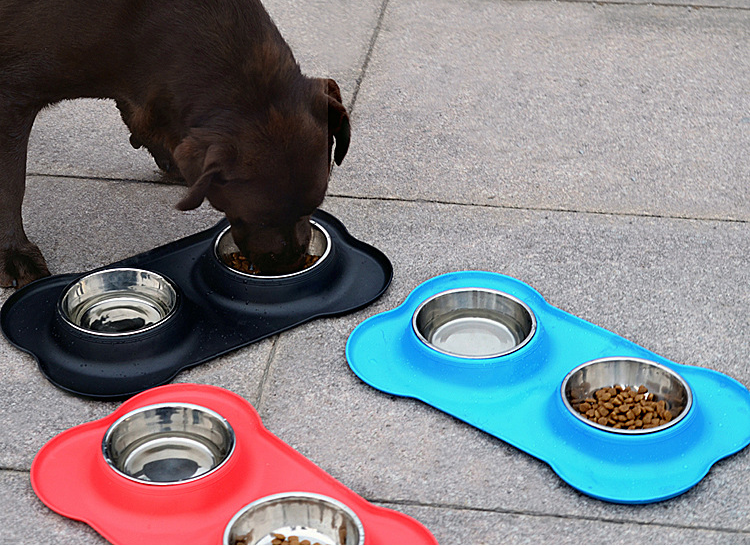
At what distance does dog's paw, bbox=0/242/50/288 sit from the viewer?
13.1 feet

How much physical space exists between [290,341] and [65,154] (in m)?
2.12

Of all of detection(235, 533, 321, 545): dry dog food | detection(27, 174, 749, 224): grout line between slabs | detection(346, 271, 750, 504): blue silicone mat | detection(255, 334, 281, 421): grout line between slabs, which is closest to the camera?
detection(235, 533, 321, 545): dry dog food

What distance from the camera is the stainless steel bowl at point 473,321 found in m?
3.75

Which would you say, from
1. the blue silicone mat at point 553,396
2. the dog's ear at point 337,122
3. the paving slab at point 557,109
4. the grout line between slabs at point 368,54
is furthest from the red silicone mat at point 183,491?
the grout line between slabs at point 368,54

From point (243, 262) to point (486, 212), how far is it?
50.8 inches

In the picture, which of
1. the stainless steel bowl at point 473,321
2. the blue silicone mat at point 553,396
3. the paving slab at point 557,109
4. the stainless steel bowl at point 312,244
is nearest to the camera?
the blue silicone mat at point 553,396

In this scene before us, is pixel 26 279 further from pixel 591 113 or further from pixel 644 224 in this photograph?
pixel 591 113

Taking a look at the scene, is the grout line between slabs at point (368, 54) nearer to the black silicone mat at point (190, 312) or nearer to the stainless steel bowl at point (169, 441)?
the black silicone mat at point (190, 312)

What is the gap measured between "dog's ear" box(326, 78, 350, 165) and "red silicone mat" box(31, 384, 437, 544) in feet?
3.84

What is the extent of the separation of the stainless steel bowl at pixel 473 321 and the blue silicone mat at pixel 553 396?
0.32 feet

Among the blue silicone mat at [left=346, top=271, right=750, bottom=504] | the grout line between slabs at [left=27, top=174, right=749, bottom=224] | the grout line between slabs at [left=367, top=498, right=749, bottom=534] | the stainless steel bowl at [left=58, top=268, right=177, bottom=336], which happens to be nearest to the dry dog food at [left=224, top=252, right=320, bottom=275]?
the stainless steel bowl at [left=58, top=268, right=177, bottom=336]

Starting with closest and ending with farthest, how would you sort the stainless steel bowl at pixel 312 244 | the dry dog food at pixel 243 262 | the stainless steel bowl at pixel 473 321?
the stainless steel bowl at pixel 473 321 → the dry dog food at pixel 243 262 → the stainless steel bowl at pixel 312 244

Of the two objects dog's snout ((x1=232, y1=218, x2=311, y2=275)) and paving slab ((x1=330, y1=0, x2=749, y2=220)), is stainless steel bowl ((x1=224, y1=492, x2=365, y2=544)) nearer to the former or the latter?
dog's snout ((x1=232, y1=218, x2=311, y2=275))

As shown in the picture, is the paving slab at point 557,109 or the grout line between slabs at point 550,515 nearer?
the grout line between slabs at point 550,515
